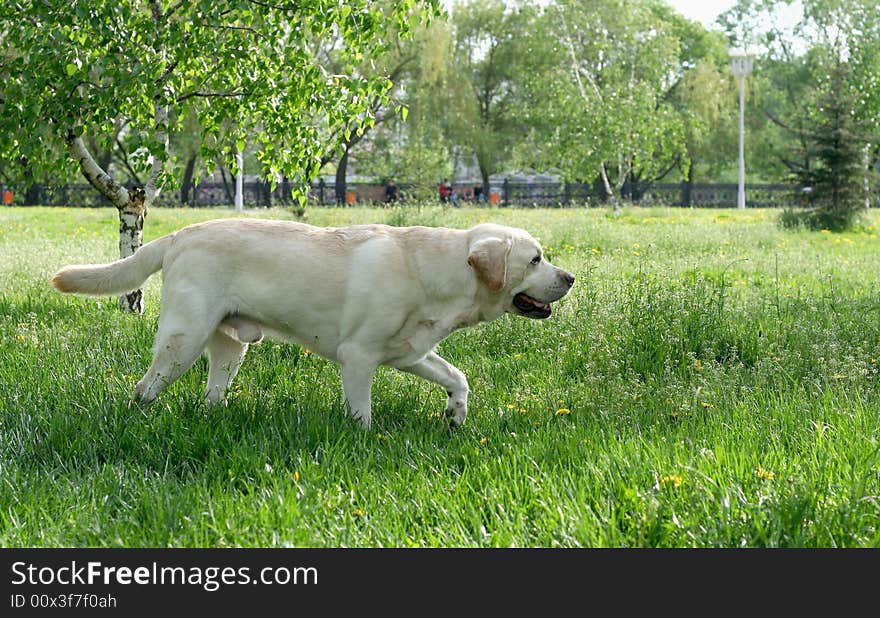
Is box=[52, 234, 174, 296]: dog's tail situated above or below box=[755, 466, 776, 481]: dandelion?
above

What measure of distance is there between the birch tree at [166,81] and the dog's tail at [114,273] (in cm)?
210

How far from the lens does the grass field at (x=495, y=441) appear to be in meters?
3.45

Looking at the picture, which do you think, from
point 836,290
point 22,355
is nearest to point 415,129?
point 836,290

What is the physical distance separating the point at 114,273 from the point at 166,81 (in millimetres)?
2903

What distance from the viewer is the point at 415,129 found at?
48.6 meters

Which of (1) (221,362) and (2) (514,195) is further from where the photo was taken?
(2) (514,195)

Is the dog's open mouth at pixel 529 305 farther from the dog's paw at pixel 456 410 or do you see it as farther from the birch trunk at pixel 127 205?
the birch trunk at pixel 127 205

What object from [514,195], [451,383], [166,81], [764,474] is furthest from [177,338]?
[514,195]

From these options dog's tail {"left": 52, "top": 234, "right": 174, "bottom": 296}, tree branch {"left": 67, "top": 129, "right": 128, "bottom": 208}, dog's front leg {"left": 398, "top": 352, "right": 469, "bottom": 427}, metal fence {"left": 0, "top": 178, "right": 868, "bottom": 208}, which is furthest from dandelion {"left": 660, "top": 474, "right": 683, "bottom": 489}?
metal fence {"left": 0, "top": 178, "right": 868, "bottom": 208}

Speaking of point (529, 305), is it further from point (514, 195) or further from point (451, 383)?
point (514, 195)

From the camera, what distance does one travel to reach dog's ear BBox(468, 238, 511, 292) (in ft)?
16.9

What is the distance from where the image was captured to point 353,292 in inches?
205

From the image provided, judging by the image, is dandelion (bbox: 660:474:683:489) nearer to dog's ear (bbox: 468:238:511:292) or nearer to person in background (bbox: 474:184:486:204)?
dog's ear (bbox: 468:238:511:292)

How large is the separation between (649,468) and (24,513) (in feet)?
7.99
